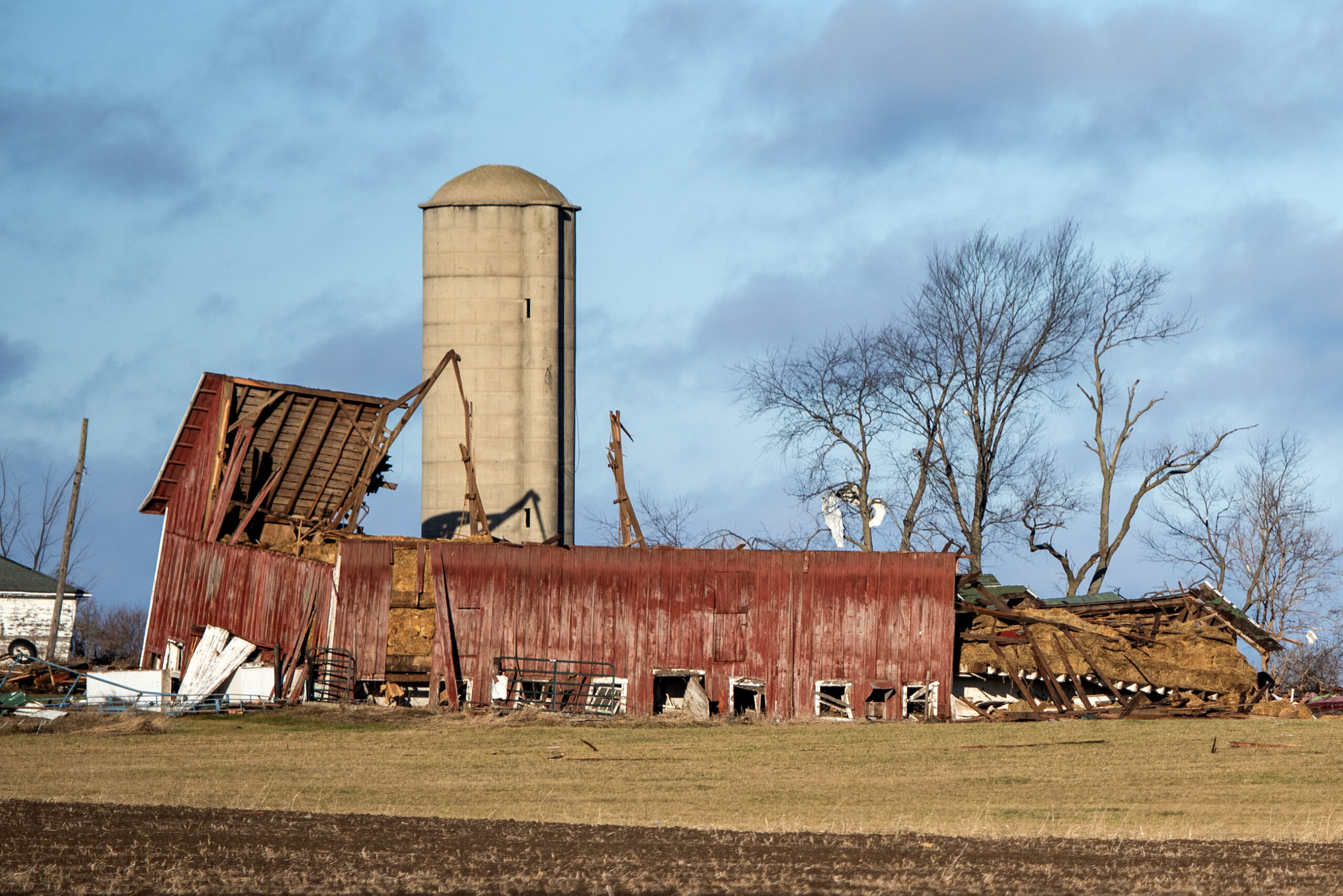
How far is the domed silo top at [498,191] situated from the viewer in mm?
54438

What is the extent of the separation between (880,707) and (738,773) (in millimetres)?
10342

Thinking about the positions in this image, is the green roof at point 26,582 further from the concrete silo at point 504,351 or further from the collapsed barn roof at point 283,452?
the collapsed barn roof at point 283,452

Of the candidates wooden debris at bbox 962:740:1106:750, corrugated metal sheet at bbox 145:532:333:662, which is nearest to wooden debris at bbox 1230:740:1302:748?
wooden debris at bbox 962:740:1106:750

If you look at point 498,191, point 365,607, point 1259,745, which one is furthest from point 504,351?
point 1259,745

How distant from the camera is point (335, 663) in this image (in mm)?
35062

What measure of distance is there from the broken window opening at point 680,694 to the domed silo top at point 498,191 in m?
23.2

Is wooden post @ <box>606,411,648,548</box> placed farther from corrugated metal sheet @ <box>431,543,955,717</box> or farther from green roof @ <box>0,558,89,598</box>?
green roof @ <box>0,558,89,598</box>

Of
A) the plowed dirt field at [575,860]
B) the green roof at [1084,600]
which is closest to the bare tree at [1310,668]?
the green roof at [1084,600]

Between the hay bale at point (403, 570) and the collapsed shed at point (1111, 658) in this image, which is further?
the hay bale at point (403, 570)

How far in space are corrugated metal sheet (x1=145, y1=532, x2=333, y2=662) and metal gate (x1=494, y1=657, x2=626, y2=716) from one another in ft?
10.2

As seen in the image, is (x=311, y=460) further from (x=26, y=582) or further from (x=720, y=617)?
(x=26, y=582)

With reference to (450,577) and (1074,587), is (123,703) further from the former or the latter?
(1074,587)

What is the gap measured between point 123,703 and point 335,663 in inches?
193

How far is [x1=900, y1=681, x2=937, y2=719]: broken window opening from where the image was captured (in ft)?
115
